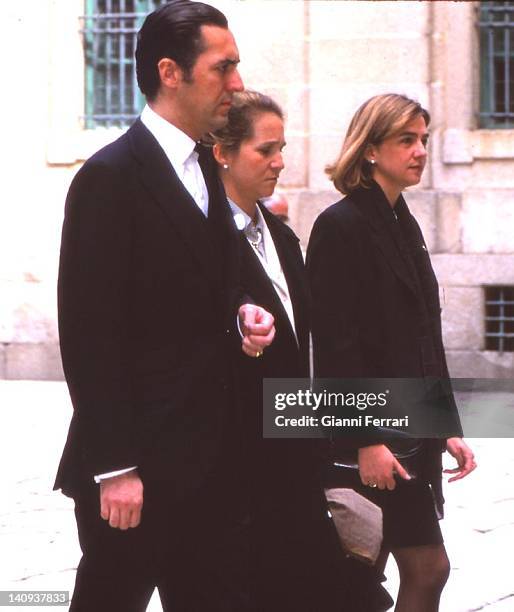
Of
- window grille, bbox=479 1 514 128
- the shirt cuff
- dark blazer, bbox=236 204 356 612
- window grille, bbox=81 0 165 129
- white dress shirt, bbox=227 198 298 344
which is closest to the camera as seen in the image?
the shirt cuff

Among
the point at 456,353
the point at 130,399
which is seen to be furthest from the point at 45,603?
the point at 456,353

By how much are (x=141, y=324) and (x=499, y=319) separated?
25.8 ft

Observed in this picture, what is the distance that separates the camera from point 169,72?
2797mm

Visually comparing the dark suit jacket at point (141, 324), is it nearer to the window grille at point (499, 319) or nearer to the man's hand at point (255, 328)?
the man's hand at point (255, 328)

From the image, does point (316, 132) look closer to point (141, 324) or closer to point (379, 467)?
point (379, 467)

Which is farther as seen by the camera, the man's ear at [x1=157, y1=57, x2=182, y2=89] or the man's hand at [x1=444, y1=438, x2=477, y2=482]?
the man's hand at [x1=444, y1=438, x2=477, y2=482]

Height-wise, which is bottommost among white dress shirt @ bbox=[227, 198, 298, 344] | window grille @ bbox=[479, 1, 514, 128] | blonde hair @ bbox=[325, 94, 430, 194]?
white dress shirt @ bbox=[227, 198, 298, 344]

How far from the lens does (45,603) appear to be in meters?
4.64

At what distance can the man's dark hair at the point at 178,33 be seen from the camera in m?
2.77

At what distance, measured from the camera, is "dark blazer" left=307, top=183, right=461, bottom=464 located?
3363 mm

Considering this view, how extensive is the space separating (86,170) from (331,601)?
42.6 inches

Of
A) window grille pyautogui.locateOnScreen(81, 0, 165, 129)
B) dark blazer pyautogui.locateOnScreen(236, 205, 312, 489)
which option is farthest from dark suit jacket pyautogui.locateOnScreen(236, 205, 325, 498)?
window grille pyautogui.locateOnScreen(81, 0, 165, 129)

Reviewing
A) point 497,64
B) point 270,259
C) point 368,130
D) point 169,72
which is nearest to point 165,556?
point 270,259

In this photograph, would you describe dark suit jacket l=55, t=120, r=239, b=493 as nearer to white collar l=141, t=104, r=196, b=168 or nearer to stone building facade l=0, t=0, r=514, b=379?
white collar l=141, t=104, r=196, b=168
